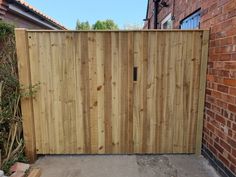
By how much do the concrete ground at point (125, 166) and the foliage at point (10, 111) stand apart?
40cm

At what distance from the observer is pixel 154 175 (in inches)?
121

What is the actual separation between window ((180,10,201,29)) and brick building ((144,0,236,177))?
352 mm

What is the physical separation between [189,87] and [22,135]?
8.56ft

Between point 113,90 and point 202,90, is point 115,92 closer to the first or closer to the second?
point 113,90

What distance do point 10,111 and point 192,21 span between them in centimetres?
354

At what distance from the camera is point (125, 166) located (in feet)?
10.9

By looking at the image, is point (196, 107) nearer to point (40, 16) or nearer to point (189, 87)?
point (189, 87)

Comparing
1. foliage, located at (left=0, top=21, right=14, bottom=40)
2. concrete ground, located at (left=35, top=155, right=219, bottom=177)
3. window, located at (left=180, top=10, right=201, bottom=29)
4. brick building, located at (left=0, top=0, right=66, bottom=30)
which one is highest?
brick building, located at (left=0, top=0, right=66, bottom=30)

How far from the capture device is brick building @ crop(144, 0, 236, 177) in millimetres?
2670

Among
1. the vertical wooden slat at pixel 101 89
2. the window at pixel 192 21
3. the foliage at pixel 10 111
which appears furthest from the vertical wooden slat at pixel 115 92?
the window at pixel 192 21

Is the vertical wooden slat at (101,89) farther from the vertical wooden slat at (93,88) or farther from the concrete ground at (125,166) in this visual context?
the concrete ground at (125,166)

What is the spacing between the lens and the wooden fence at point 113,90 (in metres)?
3.34

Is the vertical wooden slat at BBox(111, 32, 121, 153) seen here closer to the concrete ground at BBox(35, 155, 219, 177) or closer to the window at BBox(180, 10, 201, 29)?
the concrete ground at BBox(35, 155, 219, 177)

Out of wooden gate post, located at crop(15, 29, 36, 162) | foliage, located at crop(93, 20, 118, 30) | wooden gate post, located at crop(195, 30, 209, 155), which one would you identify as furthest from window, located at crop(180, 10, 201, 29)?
foliage, located at crop(93, 20, 118, 30)
